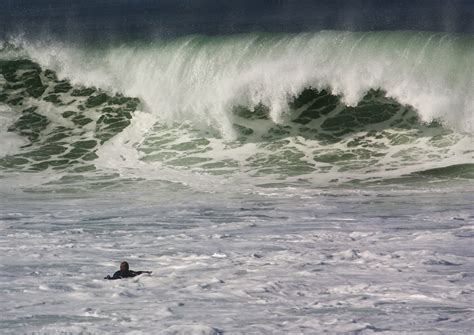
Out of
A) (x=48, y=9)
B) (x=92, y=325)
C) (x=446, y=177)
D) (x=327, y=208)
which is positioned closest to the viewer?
(x=92, y=325)

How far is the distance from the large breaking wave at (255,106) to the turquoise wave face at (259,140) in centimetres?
3

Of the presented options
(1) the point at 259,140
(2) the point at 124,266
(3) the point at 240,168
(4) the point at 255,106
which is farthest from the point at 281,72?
(2) the point at 124,266

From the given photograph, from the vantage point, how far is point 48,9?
33031mm

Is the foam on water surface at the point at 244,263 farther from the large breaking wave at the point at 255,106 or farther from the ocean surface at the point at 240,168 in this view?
the large breaking wave at the point at 255,106

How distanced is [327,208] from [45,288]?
5648 millimetres

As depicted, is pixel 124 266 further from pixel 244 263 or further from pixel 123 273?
pixel 244 263

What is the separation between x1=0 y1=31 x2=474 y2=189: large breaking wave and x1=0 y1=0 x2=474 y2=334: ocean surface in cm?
5

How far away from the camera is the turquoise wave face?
60.1ft

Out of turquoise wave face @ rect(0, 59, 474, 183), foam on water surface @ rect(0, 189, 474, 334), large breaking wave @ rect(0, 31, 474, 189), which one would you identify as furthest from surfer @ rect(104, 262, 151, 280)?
large breaking wave @ rect(0, 31, 474, 189)

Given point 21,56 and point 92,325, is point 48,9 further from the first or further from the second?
point 92,325

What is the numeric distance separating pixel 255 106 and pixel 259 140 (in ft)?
4.28

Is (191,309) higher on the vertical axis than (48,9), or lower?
lower

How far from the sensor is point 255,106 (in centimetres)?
2138

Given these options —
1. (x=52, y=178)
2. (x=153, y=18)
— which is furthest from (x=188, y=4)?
(x=52, y=178)
